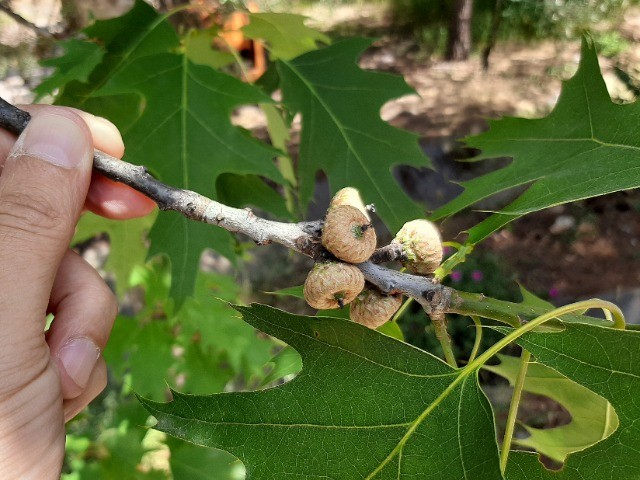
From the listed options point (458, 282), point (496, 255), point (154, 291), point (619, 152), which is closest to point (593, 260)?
point (496, 255)

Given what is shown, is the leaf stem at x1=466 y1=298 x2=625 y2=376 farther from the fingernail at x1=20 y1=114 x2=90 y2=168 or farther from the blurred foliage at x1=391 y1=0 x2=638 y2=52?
the blurred foliage at x1=391 y1=0 x2=638 y2=52

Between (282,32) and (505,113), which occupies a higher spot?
(282,32)

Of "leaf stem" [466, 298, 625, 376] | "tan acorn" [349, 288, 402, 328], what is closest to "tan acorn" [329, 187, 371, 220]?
"tan acorn" [349, 288, 402, 328]

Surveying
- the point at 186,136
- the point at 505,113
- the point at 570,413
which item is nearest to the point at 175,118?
the point at 186,136

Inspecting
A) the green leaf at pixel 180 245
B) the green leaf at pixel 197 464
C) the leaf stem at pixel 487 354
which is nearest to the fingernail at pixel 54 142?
the green leaf at pixel 180 245

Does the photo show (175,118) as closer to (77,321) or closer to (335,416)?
(77,321)

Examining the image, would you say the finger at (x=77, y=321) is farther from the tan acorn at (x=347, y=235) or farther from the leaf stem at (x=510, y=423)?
the leaf stem at (x=510, y=423)
